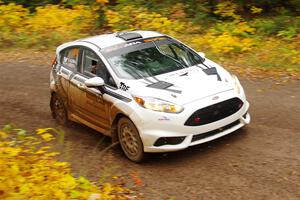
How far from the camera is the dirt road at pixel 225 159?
6371mm

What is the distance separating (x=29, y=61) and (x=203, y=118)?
30.4ft

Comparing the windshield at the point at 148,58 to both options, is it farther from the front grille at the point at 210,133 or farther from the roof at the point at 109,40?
the front grille at the point at 210,133

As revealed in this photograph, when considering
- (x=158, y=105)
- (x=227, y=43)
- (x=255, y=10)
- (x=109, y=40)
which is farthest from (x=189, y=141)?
(x=255, y=10)

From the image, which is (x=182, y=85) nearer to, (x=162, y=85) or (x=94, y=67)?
(x=162, y=85)

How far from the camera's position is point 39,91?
12.0 m

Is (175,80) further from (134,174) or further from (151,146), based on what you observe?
(134,174)

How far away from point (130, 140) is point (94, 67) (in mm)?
1603

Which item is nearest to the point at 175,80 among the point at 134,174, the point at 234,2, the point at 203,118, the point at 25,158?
the point at 203,118

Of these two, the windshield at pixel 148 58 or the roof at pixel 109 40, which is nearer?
the windshield at pixel 148 58

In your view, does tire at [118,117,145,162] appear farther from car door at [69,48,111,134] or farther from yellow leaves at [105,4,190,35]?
yellow leaves at [105,4,190,35]

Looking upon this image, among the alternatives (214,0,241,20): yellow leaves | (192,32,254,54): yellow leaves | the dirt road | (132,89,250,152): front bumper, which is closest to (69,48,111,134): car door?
the dirt road

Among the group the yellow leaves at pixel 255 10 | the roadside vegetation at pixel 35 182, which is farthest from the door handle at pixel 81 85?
the yellow leaves at pixel 255 10

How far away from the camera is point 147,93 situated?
7.25m

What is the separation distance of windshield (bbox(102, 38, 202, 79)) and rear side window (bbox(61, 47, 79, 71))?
0.85 meters
